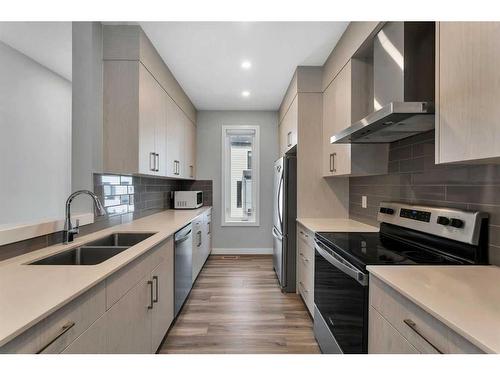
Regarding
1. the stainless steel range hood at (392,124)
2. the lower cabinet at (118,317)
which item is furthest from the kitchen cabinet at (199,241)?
the stainless steel range hood at (392,124)

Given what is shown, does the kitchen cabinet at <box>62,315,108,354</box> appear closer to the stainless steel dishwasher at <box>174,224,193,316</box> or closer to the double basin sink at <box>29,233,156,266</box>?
the double basin sink at <box>29,233,156,266</box>

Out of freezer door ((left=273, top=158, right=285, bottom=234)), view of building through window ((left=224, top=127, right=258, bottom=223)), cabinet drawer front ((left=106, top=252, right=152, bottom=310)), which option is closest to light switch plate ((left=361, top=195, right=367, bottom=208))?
freezer door ((left=273, top=158, right=285, bottom=234))

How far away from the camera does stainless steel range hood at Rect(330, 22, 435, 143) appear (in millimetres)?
1519

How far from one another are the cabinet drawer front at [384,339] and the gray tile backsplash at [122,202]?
1.76 metres

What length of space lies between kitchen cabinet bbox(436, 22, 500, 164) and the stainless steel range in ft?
1.42

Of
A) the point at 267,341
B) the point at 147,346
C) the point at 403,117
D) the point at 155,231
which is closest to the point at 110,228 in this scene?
the point at 155,231

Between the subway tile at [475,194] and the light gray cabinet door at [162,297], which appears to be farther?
the light gray cabinet door at [162,297]

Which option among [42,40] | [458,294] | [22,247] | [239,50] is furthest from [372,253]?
[42,40]

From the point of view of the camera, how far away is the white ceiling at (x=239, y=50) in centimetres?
230

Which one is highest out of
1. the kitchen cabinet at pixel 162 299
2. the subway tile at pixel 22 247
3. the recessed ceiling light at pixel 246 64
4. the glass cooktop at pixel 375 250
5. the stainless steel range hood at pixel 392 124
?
the recessed ceiling light at pixel 246 64

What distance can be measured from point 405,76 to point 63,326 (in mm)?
1994

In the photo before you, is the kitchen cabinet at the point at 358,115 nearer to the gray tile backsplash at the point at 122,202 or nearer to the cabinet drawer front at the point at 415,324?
the cabinet drawer front at the point at 415,324

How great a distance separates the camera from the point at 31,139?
2.89m

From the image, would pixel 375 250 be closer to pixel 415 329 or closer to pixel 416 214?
pixel 416 214
